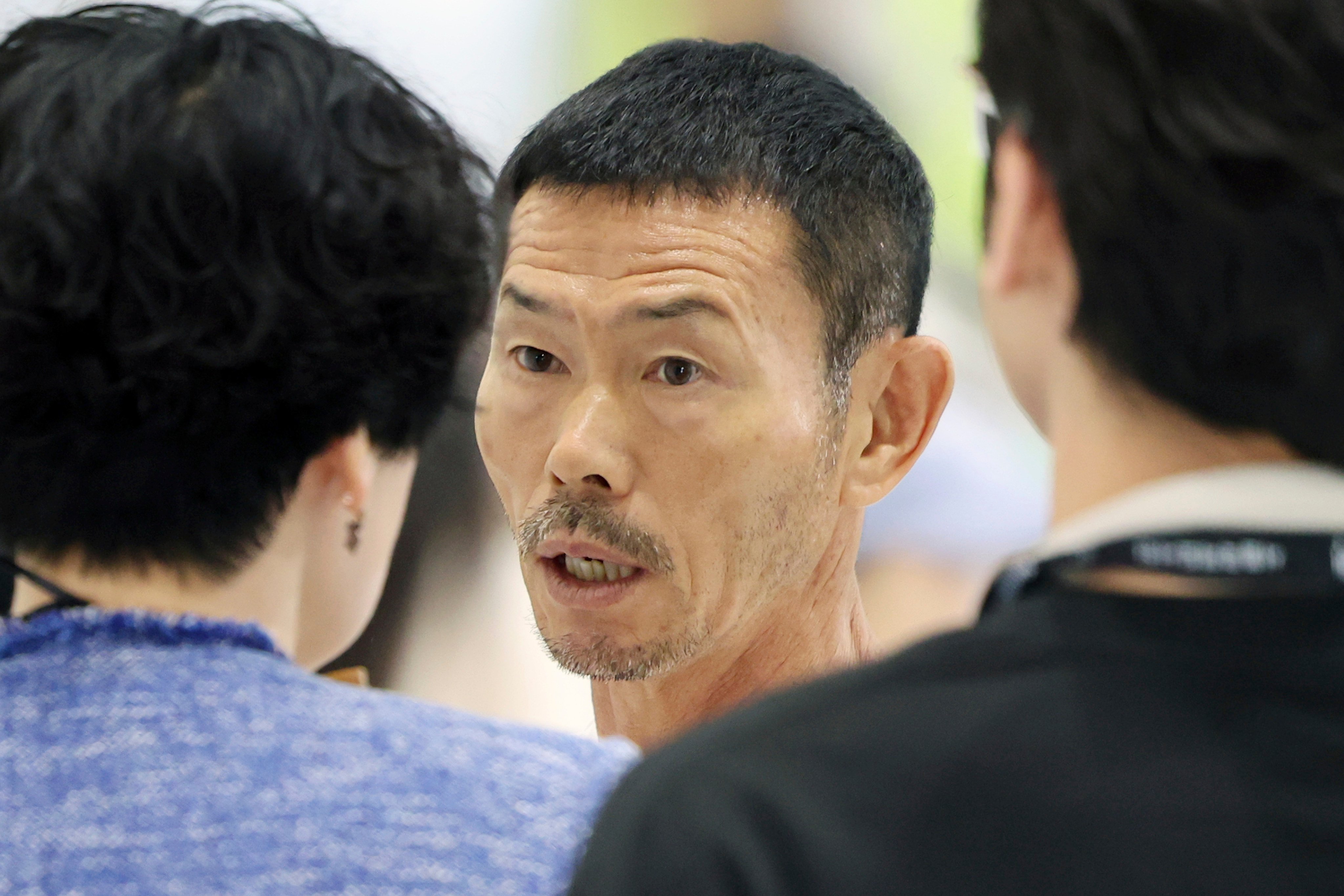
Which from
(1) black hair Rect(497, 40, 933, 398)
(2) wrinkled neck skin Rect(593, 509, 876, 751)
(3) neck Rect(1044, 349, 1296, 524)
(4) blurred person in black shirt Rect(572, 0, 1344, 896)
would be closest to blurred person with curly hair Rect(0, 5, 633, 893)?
(4) blurred person in black shirt Rect(572, 0, 1344, 896)

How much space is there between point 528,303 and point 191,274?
951 mm

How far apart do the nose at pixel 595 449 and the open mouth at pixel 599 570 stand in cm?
9

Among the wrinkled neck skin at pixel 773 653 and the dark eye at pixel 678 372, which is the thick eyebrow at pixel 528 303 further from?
the wrinkled neck skin at pixel 773 653

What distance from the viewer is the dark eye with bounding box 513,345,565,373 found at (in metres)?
1.94

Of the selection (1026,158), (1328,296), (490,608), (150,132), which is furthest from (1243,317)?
(490,608)

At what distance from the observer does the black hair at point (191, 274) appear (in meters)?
1.01

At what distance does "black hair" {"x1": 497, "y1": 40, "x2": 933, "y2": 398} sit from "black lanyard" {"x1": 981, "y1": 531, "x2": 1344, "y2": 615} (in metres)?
1.16

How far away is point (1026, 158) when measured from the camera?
86cm

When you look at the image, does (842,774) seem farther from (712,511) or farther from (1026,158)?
(712,511)

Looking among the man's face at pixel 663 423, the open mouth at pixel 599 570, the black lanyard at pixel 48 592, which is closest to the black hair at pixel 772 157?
the man's face at pixel 663 423

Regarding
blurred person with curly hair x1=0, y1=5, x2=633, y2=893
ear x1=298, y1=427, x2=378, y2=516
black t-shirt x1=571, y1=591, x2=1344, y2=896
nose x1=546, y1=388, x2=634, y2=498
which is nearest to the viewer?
black t-shirt x1=571, y1=591, x2=1344, y2=896

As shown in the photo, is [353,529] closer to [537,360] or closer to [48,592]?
[48,592]

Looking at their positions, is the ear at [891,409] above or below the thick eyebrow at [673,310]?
below

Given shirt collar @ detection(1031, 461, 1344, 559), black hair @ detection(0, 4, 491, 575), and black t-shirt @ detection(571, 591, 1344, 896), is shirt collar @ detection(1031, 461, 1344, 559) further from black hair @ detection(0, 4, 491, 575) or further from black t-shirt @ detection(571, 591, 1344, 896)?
black hair @ detection(0, 4, 491, 575)
